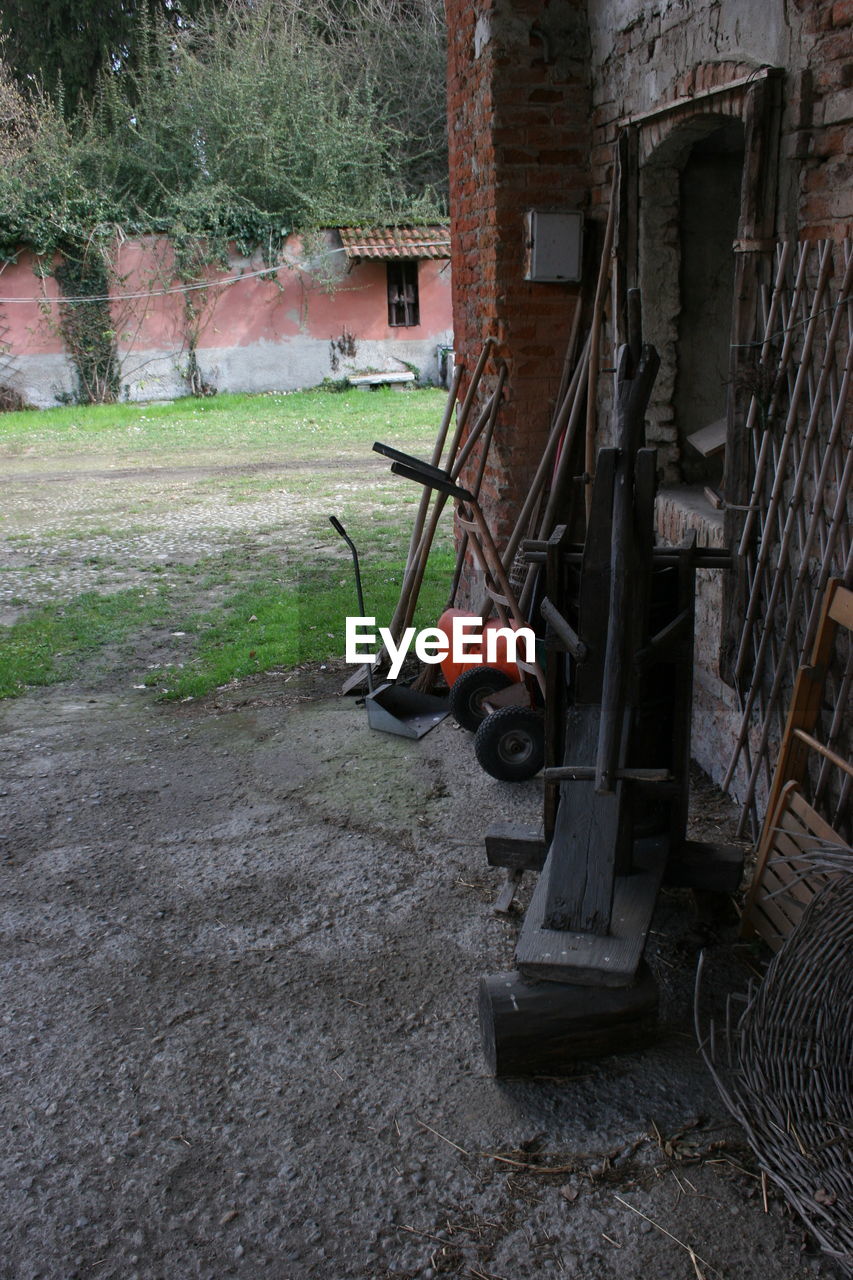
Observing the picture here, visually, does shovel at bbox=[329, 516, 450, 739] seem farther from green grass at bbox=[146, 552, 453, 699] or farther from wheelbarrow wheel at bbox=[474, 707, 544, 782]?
green grass at bbox=[146, 552, 453, 699]

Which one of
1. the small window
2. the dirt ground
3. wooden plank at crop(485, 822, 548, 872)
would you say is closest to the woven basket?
the dirt ground

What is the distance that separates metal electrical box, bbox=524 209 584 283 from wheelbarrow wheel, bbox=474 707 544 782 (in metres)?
2.27

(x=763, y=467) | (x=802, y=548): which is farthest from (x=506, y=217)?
(x=802, y=548)

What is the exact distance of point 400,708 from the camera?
18.7 feet

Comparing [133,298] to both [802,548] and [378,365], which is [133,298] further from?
[802,548]

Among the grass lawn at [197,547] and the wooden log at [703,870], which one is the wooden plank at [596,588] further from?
the grass lawn at [197,547]

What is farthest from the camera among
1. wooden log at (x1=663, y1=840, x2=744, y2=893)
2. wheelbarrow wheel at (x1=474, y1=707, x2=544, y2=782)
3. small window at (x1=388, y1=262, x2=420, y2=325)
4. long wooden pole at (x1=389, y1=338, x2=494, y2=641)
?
small window at (x1=388, y1=262, x2=420, y2=325)

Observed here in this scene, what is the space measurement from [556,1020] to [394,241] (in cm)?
2132

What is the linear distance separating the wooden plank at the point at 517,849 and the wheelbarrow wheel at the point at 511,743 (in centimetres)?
107

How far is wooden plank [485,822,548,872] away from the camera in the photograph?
11.8ft

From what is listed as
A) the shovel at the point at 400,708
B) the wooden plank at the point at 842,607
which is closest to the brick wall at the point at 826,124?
the wooden plank at the point at 842,607

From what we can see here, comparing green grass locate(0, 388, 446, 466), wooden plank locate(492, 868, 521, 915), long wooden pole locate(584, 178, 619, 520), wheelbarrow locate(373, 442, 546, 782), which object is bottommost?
green grass locate(0, 388, 446, 466)

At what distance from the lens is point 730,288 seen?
507cm

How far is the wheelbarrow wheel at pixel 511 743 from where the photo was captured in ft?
15.4
